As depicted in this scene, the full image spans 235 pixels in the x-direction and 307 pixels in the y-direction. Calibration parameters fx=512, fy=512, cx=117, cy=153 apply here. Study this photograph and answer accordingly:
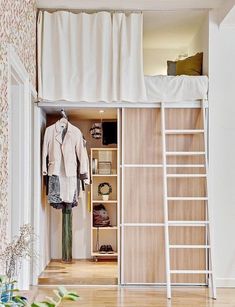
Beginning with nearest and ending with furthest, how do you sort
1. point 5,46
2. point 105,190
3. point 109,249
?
1. point 5,46
2. point 109,249
3. point 105,190

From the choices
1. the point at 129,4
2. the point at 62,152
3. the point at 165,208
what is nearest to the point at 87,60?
the point at 129,4

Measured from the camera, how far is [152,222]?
5449 millimetres

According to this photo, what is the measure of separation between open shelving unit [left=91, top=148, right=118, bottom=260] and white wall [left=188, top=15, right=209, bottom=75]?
1.73 meters

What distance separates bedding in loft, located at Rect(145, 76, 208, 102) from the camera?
5.40m

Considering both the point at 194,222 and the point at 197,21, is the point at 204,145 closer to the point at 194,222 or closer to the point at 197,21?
the point at 194,222

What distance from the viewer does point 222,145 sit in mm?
5402

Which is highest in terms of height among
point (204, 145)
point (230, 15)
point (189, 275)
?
point (230, 15)

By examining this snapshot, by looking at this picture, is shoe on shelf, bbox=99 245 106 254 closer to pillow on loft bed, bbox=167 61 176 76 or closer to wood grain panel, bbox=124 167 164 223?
wood grain panel, bbox=124 167 164 223

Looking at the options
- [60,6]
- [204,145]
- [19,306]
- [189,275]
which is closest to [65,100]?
[60,6]

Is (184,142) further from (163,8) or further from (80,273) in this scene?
(80,273)

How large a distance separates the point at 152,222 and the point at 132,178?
20.2 inches

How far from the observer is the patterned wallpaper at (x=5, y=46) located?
3.42m

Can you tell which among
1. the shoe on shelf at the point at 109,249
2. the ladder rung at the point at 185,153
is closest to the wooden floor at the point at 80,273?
the shoe on shelf at the point at 109,249

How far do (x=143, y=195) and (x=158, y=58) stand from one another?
88.5 inches
